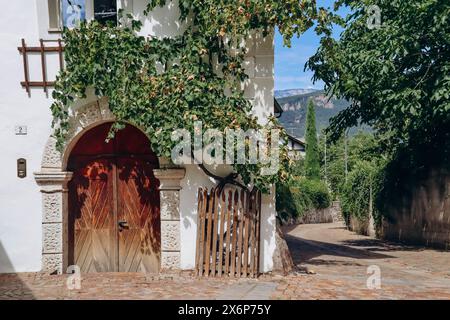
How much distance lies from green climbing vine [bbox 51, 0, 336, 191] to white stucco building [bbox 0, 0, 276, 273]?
229mm

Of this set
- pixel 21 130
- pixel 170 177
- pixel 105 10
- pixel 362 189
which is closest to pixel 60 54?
pixel 105 10

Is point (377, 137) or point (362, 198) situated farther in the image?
point (362, 198)

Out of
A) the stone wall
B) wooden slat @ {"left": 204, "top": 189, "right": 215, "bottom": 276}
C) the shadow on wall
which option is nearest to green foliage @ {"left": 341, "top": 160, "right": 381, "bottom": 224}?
the stone wall

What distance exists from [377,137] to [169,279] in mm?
10930

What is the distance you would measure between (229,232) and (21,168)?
11.4 ft

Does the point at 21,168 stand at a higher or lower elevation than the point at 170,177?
higher

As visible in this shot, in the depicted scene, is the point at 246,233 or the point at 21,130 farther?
the point at 21,130

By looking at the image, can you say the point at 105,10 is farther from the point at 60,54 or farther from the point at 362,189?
the point at 362,189

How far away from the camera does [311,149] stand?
4556 centimetres

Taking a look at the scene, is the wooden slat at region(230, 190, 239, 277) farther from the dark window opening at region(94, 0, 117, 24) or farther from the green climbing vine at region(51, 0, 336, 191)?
the dark window opening at region(94, 0, 117, 24)

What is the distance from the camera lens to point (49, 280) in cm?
775

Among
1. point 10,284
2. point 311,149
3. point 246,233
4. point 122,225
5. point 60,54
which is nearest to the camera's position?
point 10,284

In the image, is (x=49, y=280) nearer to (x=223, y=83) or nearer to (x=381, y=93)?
(x=223, y=83)
